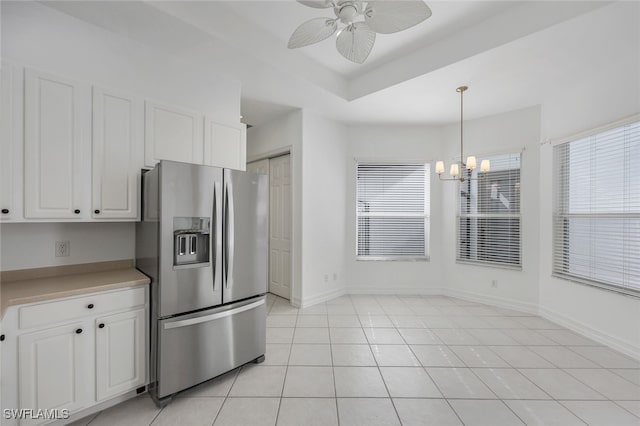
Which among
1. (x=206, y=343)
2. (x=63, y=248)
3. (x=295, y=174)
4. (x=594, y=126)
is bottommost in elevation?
(x=206, y=343)

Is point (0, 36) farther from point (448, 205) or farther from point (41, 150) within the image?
point (448, 205)

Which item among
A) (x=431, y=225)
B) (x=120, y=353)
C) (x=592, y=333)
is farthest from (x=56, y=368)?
(x=592, y=333)

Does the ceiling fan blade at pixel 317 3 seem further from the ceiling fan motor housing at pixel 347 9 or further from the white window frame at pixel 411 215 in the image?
the white window frame at pixel 411 215

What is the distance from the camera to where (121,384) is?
1.87 meters

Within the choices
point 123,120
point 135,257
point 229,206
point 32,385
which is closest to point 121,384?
point 32,385

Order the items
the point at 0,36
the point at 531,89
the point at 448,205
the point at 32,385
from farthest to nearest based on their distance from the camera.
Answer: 1. the point at 448,205
2. the point at 531,89
3. the point at 0,36
4. the point at 32,385

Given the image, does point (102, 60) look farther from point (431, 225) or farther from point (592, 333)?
point (592, 333)

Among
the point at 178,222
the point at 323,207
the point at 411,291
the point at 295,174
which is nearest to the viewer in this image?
the point at 178,222

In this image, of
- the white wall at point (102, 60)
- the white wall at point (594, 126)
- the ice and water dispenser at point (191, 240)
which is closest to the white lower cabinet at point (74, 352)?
the ice and water dispenser at point (191, 240)

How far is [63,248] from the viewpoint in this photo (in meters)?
2.11

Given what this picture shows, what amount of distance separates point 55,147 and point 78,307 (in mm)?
1109

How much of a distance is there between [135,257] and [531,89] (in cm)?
473

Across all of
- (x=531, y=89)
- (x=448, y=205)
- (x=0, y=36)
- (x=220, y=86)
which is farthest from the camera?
(x=448, y=205)

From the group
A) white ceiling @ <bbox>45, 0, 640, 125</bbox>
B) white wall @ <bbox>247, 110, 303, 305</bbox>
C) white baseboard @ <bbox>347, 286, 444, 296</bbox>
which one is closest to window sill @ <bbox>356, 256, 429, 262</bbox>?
white baseboard @ <bbox>347, 286, 444, 296</bbox>
